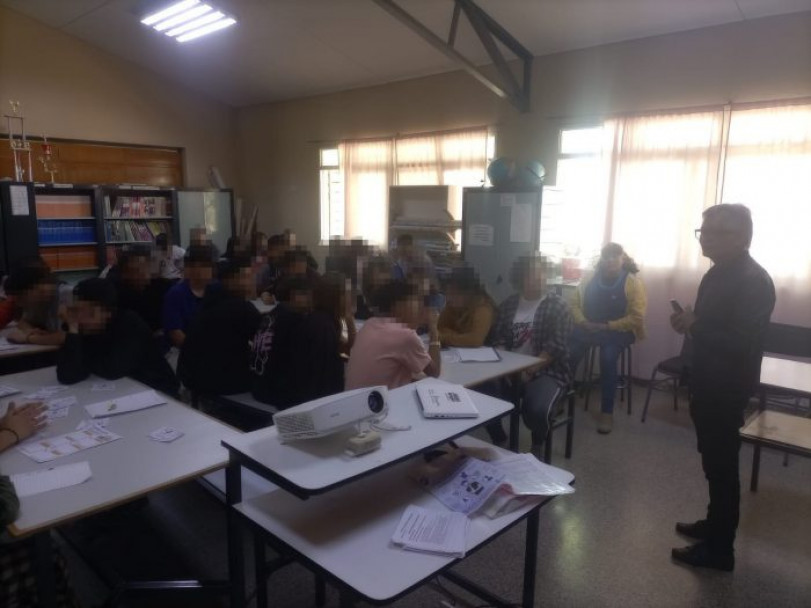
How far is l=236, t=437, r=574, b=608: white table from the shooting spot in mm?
1265

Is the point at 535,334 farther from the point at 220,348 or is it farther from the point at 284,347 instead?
the point at 220,348

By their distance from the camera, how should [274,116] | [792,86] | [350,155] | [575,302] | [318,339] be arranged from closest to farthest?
[318,339] → [792,86] → [575,302] → [350,155] → [274,116]

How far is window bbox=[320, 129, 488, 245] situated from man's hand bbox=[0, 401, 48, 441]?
431 cm

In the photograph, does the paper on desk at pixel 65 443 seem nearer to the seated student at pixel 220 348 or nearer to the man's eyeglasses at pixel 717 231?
the seated student at pixel 220 348

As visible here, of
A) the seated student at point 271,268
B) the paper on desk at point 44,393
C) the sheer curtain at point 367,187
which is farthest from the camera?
the sheer curtain at point 367,187

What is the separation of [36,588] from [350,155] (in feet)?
19.8

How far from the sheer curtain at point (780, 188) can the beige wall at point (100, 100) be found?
21.7ft

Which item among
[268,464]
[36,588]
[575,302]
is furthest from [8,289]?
[575,302]

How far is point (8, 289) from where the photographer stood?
3.05m

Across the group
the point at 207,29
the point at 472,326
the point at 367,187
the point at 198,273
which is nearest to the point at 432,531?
the point at 472,326

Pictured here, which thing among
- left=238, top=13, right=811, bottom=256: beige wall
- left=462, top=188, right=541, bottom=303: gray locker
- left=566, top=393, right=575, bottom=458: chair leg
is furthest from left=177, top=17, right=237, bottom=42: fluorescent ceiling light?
left=566, top=393, right=575, bottom=458: chair leg

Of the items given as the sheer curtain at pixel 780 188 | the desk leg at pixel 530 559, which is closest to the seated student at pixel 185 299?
the desk leg at pixel 530 559

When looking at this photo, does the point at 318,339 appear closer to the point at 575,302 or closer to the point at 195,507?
the point at 195,507

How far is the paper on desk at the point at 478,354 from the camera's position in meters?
3.01
